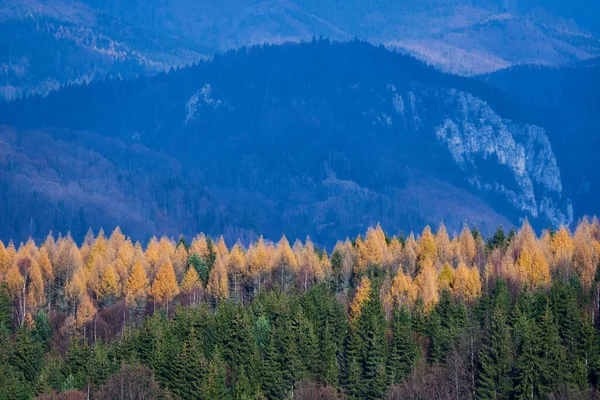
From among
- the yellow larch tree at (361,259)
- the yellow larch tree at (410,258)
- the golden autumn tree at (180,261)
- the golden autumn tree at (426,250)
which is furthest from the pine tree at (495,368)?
the golden autumn tree at (180,261)

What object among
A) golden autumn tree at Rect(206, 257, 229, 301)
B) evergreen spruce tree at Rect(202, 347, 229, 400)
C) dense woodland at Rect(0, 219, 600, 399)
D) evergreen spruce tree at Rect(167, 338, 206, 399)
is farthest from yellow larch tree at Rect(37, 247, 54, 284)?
evergreen spruce tree at Rect(202, 347, 229, 400)

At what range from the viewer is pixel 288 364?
112250 mm

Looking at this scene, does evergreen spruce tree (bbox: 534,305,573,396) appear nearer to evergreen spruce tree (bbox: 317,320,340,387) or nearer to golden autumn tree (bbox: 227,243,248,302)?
evergreen spruce tree (bbox: 317,320,340,387)

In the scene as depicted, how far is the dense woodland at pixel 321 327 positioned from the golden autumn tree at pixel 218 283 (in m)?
0.21

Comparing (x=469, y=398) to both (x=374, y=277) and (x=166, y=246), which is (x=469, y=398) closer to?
(x=374, y=277)

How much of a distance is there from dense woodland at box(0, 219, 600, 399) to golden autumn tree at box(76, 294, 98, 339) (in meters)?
0.16

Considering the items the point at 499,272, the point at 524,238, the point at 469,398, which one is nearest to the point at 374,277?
the point at 499,272

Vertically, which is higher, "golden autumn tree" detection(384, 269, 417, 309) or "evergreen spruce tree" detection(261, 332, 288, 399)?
"golden autumn tree" detection(384, 269, 417, 309)

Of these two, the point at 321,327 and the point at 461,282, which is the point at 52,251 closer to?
the point at 461,282

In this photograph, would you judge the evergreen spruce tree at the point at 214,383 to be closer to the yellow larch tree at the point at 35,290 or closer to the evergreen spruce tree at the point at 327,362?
the evergreen spruce tree at the point at 327,362

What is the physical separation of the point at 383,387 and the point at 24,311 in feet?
184

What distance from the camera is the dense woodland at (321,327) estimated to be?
107750 millimetres

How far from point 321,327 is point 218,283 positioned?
33417 mm

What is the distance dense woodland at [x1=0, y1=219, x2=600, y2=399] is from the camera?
10775cm
